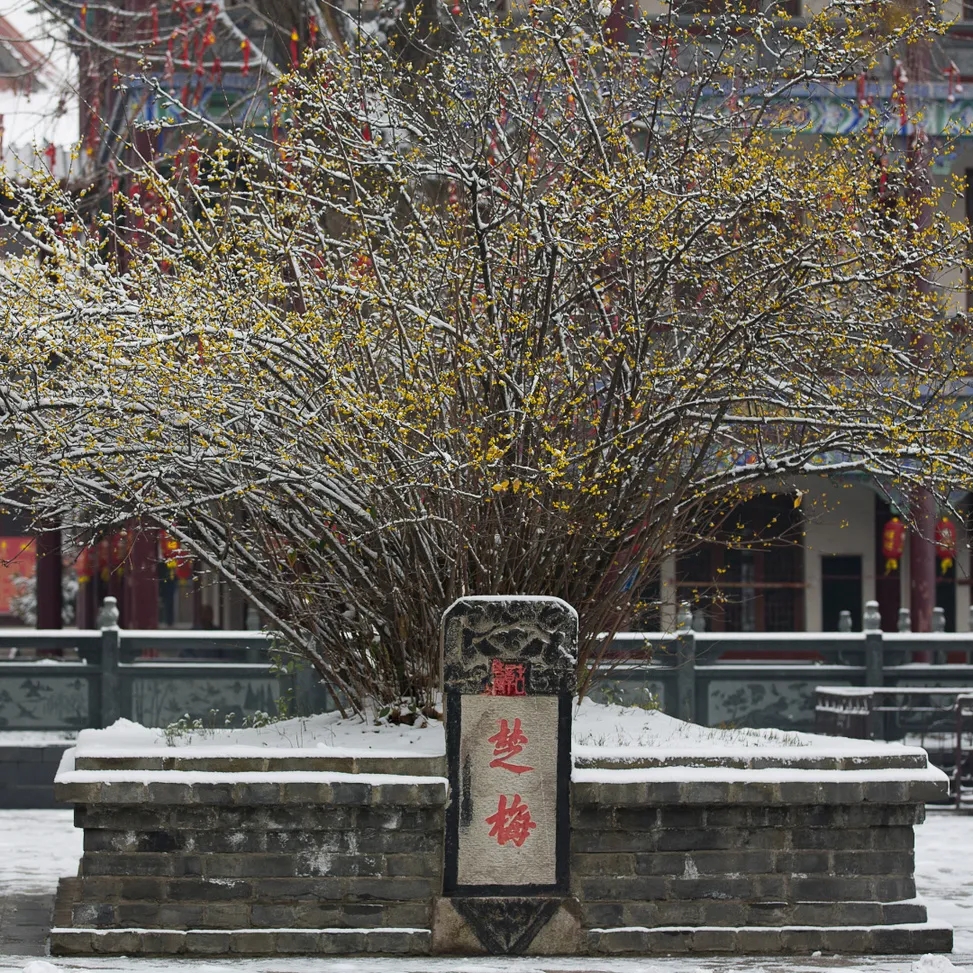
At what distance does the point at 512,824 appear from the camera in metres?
9.06

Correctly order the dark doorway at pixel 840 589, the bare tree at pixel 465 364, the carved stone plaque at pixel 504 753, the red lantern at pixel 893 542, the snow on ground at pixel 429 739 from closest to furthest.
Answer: the carved stone plaque at pixel 504 753
the snow on ground at pixel 429 739
the bare tree at pixel 465 364
the red lantern at pixel 893 542
the dark doorway at pixel 840 589

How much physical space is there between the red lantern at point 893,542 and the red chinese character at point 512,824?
48.9 ft

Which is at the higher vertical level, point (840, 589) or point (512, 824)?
point (840, 589)

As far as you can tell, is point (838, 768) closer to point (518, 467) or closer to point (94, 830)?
point (518, 467)

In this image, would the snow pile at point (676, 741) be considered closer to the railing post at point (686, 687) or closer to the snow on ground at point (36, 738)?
the railing post at point (686, 687)

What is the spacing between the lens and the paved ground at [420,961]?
28.2 ft

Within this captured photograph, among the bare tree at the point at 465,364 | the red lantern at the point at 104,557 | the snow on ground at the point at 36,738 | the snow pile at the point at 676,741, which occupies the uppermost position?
the bare tree at the point at 465,364

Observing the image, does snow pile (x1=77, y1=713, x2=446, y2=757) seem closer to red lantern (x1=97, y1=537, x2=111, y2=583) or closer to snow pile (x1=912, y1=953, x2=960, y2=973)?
snow pile (x1=912, y1=953, x2=960, y2=973)

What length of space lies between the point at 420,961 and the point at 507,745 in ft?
3.52

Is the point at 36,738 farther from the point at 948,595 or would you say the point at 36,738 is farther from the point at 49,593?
the point at 948,595

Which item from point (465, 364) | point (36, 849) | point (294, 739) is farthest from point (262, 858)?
point (36, 849)

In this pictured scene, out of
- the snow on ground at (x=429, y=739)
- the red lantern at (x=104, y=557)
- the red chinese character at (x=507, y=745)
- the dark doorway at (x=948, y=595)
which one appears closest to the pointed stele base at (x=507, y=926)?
the red chinese character at (x=507, y=745)

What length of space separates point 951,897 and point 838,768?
2.46 metres

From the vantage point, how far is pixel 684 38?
11.3 metres
